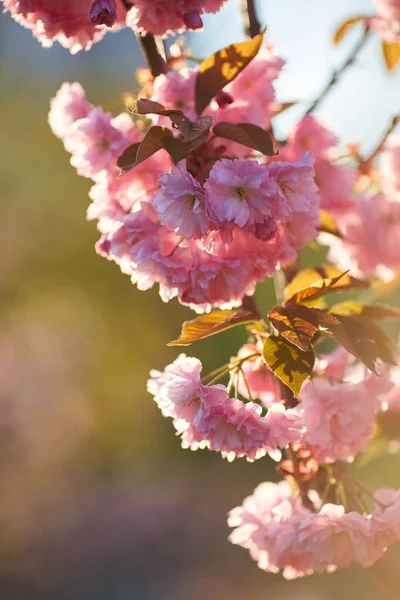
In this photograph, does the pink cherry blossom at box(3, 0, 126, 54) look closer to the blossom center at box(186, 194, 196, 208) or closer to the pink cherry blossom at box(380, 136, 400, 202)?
the blossom center at box(186, 194, 196, 208)

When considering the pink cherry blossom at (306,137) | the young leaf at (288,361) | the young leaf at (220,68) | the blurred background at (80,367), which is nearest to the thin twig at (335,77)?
the pink cherry blossom at (306,137)

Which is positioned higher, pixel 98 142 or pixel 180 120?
pixel 98 142

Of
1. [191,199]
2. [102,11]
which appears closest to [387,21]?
[102,11]

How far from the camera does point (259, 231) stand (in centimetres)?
86

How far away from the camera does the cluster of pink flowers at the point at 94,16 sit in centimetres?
95

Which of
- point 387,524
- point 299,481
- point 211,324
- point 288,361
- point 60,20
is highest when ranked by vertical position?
point 60,20

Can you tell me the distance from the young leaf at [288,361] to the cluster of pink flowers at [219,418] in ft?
0.27

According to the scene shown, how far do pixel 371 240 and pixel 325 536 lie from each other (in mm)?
759

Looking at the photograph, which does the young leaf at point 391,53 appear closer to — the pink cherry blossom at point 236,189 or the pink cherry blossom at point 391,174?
the pink cherry blossom at point 391,174

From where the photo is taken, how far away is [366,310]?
1.04 meters

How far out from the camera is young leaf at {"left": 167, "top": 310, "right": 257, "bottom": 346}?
902 mm

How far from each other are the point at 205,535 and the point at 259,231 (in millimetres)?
7119

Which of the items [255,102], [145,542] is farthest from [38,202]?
[255,102]

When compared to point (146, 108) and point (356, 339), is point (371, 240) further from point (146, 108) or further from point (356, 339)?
point (146, 108)
